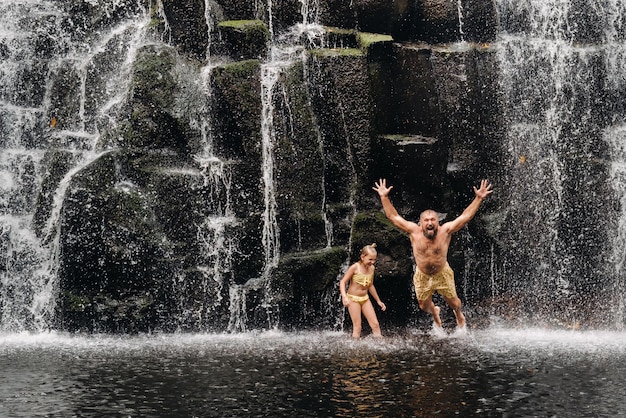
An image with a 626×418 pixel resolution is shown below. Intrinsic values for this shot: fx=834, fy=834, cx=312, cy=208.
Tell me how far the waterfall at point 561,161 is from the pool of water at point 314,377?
2978mm

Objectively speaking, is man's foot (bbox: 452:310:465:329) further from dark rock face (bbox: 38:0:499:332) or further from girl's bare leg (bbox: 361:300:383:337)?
dark rock face (bbox: 38:0:499:332)

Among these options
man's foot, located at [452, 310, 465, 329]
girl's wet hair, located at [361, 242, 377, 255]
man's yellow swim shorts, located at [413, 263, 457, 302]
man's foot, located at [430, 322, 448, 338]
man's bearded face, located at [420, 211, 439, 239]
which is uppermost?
man's bearded face, located at [420, 211, 439, 239]

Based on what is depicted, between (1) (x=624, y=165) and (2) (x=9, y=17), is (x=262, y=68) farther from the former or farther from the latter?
(1) (x=624, y=165)

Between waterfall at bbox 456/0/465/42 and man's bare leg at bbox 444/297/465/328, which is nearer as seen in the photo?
man's bare leg at bbox 444/297/465/328

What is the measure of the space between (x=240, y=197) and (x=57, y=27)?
5.26 m

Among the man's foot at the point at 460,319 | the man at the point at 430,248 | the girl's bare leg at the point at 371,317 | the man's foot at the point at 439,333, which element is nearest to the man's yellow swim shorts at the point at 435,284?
the man at the point at 430,248

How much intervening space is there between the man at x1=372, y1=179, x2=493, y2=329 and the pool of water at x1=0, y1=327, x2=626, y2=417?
730mm

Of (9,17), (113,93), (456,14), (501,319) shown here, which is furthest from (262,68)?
(501,319)

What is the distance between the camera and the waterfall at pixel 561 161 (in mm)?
16141

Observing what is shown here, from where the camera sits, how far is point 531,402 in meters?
8.53

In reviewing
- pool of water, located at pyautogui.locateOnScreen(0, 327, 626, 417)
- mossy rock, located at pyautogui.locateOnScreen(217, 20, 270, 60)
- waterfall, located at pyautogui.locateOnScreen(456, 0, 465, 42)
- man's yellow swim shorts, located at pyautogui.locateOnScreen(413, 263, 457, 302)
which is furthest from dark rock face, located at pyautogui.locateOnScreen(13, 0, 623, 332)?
pool of water, located at pyautogui.locateOnScreen(0, 327, 626, 417)

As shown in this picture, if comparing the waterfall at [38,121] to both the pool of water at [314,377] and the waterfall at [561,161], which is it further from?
the waterfall at [561,161]

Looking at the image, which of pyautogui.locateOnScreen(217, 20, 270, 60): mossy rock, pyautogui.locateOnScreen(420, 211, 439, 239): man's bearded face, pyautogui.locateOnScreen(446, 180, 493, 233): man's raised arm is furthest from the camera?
pyautogui.locateOnScreen(217, 20, 270, 60): mossy rock

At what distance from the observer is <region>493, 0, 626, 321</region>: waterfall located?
53.0ft
